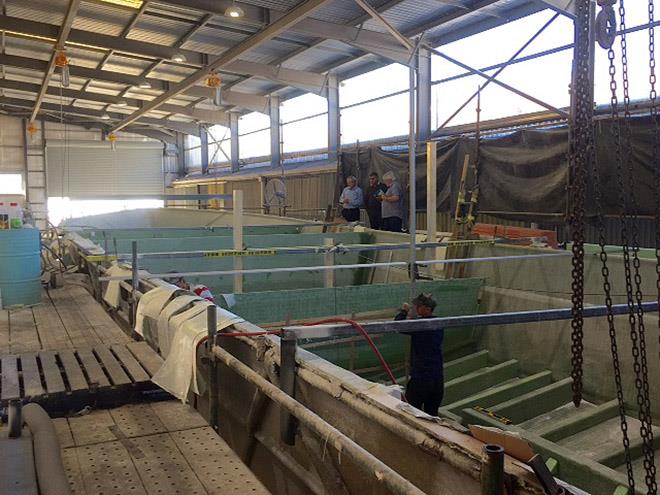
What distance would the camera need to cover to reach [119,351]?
176 inches

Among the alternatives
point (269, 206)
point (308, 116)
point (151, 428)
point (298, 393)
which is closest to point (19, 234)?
point (151, 428)

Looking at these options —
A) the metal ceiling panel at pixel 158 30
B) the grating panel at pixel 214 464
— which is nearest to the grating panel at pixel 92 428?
the grating panel at pixel 214 464

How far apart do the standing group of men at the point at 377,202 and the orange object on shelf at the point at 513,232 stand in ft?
6.71

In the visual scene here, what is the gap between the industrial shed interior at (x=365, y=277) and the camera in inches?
106

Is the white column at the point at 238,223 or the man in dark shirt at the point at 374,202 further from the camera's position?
the man in dark shirt at the point at 374,202

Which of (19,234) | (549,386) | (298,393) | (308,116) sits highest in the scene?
(308,116)

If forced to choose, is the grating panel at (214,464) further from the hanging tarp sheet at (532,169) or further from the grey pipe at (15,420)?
the hanging tarp sheet at (532,169)

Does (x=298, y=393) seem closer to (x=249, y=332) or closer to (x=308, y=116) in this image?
(x=249, y=332)

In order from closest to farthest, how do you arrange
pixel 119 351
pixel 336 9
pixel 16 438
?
pixel 16 438 → pixel 119 351 → pixel 336 9

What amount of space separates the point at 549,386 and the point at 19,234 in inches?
227

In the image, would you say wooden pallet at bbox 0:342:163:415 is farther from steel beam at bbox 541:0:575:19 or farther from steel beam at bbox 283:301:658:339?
steel beam at bbox 541:0:575:19

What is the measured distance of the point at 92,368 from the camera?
396cm

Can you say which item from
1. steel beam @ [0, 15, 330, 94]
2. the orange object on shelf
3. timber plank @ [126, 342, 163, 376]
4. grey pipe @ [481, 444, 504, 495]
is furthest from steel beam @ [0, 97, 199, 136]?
grey pipe @ [481, 444, 504, 495]

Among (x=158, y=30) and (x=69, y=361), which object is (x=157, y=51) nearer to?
(x=158, y=30)
